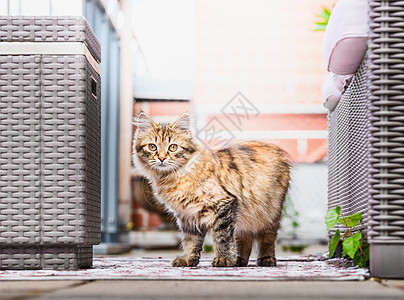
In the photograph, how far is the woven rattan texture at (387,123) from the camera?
57.1 inches

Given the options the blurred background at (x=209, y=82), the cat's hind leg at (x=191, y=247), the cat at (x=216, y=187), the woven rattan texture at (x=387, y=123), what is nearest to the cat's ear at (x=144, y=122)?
the cat at (x=216, y=187)

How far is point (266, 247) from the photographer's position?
228cm

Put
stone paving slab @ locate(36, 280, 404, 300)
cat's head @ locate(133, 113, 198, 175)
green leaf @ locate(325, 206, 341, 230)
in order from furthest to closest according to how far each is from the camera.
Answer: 1. cat's head @ locate(133, 113, 198, 175)
2. green leaf @ locate(325, 206, 341, 230)
3. stone paving slab @ locate(36, 280, 404, 300)

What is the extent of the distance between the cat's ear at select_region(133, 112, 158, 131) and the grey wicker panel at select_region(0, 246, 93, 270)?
66 cm

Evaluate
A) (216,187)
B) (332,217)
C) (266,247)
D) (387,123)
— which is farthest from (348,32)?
(266,247)

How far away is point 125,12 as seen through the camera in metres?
5.26

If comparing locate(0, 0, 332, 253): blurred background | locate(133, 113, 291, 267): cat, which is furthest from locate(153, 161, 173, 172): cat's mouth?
locate(0, 0, 332, 253): blurred background

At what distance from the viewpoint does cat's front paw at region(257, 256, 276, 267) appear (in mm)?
2230

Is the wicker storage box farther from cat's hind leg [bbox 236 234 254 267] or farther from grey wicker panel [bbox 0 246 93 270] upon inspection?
cat's hind leg [bbox 236 234 254 267]

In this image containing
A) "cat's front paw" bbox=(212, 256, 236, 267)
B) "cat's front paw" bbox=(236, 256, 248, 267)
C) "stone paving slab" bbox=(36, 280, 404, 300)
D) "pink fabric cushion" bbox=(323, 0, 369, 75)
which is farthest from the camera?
"cat's front paw" bbox=(236, 256, 248, 267)

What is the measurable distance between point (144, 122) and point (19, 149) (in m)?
0.63

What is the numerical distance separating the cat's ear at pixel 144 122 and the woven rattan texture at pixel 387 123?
97 cm

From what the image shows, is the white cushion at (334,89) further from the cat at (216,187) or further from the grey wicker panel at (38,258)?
the grey wicker panel at (38,258)

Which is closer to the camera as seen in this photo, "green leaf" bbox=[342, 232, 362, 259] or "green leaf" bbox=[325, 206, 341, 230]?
"green leaf" bbox=[342, 232, 362, 259]
